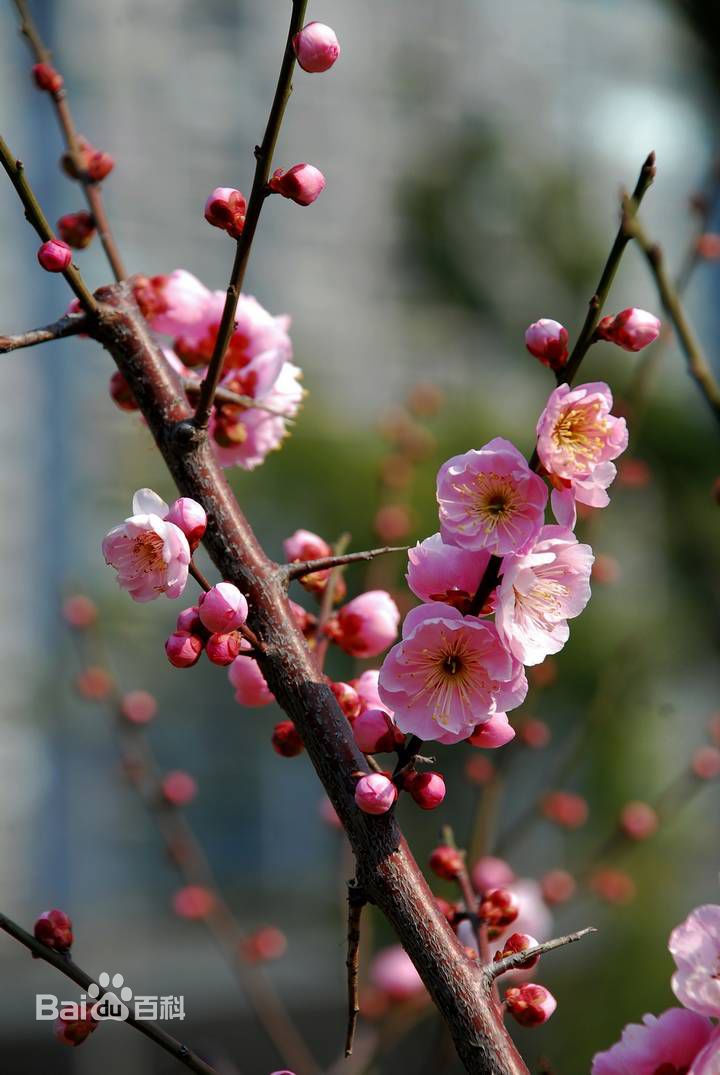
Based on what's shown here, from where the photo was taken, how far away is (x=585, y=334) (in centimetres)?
46

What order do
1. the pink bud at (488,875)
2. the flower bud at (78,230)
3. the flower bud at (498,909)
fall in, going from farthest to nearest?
the pink bud at (488,875) < the flower bud at (78,230) < the flower bud at (498,909)

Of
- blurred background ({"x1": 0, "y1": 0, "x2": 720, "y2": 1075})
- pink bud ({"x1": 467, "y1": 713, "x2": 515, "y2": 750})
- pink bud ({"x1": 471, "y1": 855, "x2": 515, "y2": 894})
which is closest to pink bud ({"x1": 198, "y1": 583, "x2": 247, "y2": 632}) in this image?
pink bud ({"x1": 467, "y1": 713, "x2": 515, "y2": 750})

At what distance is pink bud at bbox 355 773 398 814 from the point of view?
1.48ft

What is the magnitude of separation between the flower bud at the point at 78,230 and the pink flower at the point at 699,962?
0.47 metres

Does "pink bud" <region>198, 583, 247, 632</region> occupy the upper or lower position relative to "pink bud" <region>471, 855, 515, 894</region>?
lower

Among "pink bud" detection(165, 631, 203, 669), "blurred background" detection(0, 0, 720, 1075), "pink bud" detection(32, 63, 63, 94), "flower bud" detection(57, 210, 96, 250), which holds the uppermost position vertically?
"blurred background" detection(0, 0, 720, 1075)

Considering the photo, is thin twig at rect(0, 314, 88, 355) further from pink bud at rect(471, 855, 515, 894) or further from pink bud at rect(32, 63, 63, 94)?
pink bud at rect(471, 855, 515, 894)

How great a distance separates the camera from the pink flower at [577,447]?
467 mm

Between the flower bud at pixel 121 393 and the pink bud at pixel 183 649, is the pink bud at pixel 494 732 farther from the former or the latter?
the flower bud at pixel 121 393

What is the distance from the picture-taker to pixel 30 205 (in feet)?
1.66

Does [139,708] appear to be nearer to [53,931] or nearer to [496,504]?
[53,931]

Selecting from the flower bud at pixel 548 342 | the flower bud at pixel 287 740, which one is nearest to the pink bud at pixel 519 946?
the flower bud at pixel 287 740

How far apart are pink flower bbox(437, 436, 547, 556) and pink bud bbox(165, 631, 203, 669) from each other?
0.11 meters

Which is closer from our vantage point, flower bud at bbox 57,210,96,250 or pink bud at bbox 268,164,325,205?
pink bud at bbox 268,164,325,205
